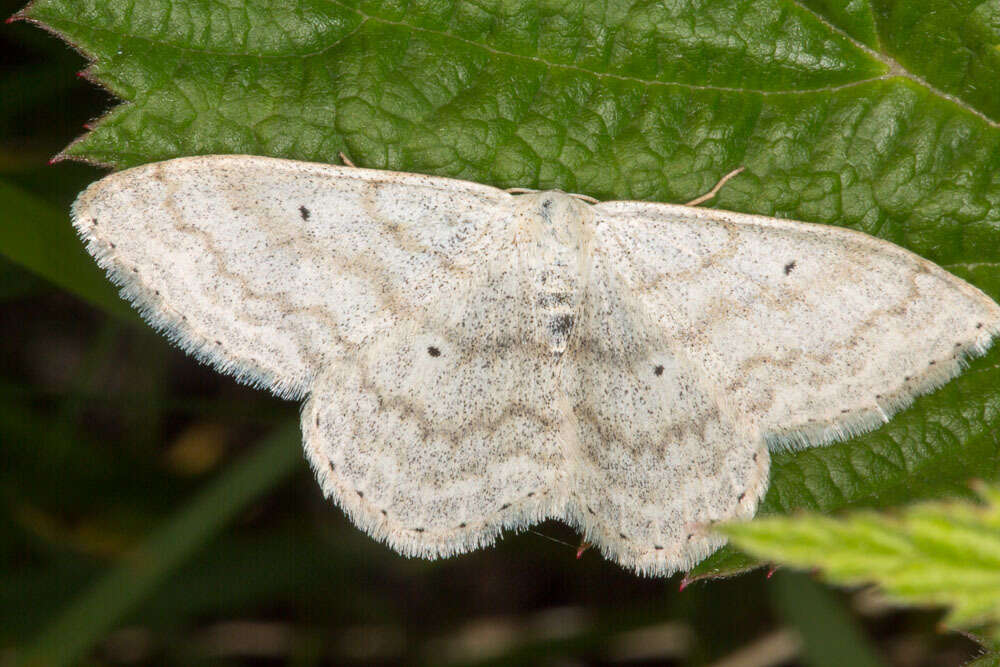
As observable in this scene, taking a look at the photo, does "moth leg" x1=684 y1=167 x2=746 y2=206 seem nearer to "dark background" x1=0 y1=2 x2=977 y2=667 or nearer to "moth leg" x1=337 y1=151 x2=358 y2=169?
"moth leg" x1=337 y1=151 x2=358 y2=169

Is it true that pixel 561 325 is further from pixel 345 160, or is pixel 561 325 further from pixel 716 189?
pixel 345 160

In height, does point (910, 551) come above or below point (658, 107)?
below

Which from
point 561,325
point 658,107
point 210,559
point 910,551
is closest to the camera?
point 910,551

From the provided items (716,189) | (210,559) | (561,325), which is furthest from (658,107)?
(210,559)

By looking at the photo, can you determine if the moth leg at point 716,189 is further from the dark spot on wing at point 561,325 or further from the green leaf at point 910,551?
the green leaf at point 910,551

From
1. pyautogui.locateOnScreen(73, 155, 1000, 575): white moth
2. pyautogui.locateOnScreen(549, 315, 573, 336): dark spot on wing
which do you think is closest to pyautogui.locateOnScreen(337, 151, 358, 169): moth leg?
pyautogui.locateOnScreen(73, 155, 1000, 575): white moth

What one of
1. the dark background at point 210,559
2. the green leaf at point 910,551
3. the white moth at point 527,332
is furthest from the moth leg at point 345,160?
the green leaf at point 910,551
